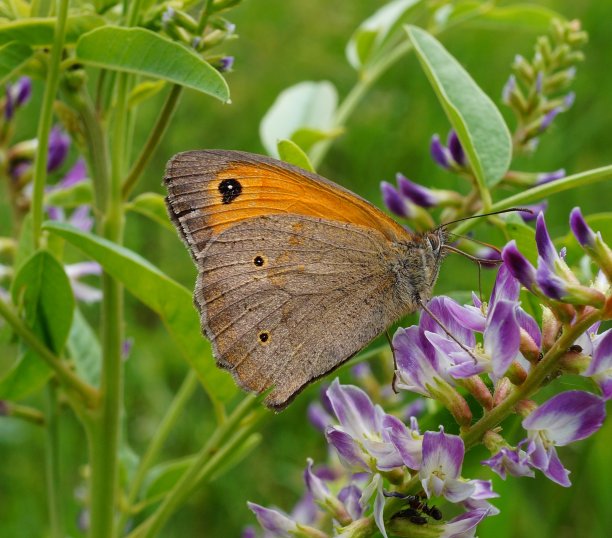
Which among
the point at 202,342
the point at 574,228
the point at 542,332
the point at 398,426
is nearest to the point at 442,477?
the point at 398,426

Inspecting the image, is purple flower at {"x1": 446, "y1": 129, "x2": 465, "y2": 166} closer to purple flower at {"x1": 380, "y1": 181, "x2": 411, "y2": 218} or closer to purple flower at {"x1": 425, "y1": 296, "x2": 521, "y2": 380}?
purple flower at {"x1": 380, "y1": 181, "x2": 411, "y2": 218}

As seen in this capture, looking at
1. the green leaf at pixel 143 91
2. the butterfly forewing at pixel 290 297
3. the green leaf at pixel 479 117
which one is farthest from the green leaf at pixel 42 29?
the green leaf at pixel 479 117

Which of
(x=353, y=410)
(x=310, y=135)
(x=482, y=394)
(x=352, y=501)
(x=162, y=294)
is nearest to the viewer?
(x=482, y=394)

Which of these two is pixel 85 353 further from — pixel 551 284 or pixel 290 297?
pixel 551 284

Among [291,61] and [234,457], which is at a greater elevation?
[291,61]

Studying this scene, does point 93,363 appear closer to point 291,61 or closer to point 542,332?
point 542,332

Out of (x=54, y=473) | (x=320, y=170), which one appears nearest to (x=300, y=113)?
(x=54, y=473)
